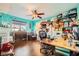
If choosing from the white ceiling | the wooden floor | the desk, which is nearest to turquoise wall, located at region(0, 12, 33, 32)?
the white ceiling

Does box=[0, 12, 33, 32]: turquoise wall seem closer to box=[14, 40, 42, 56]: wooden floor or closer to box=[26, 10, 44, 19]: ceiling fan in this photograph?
box=[26, 10, 44, 19]: ceiling fan

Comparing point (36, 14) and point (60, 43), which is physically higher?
point (36, 14)

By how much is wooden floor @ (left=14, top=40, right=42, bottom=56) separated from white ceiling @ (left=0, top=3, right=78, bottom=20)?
0.40 m

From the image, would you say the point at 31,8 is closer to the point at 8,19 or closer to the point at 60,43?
the point at 8,19

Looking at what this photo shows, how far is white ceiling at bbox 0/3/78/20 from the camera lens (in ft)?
7.02

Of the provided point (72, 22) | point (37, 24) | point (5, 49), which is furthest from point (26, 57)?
point (72, 22)

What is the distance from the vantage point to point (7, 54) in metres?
2.17

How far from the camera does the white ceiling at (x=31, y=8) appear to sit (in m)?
2.14

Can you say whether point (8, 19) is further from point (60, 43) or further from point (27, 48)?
point (60, 43)

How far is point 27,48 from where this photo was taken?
7.10ft

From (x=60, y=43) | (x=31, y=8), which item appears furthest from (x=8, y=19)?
(x=60, y=43)

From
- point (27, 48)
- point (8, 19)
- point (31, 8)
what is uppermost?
point (31, 8)

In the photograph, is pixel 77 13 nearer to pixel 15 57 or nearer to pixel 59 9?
pixel 59 9

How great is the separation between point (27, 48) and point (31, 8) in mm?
621
